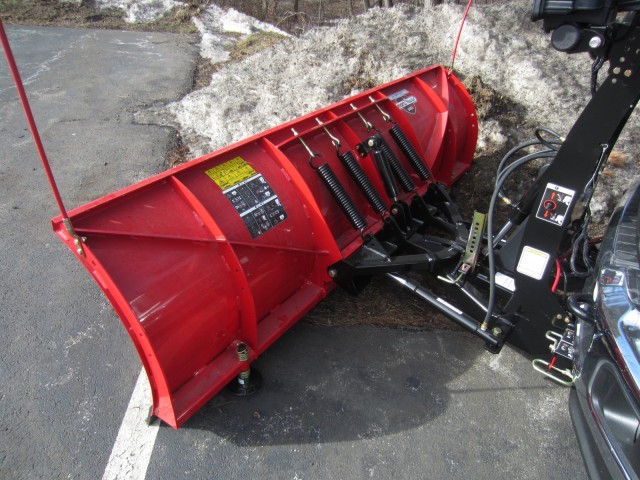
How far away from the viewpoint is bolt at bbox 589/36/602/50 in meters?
2.09

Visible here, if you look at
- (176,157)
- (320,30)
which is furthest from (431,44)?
(176,157)

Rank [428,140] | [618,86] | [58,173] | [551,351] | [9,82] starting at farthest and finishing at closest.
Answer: [9,82] → [58,173] → [428,140] → [551,351] → [618,86]

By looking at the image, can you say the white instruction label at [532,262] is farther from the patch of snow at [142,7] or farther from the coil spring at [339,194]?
the patch of snow at [142,7]

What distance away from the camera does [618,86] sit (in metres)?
2.22

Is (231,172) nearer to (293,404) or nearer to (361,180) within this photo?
(361,180)

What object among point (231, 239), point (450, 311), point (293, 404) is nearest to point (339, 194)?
point (231, 239)

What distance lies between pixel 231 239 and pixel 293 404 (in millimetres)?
1086

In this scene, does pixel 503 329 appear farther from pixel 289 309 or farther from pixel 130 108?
pixel 130 108

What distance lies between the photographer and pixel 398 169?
347 cm

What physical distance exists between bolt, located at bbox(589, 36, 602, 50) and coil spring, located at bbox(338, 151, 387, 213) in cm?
153

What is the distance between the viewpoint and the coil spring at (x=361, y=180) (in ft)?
10.7

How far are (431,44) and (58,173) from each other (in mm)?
5485

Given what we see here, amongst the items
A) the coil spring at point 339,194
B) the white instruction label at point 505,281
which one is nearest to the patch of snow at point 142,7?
the coil spring at point 339,194

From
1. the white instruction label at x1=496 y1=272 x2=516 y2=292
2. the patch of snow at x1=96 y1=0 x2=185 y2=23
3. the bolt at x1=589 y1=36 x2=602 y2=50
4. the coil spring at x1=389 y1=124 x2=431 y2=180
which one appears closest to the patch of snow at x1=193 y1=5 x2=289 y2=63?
the patch of snow at x1=96 y1=0 x2=185 y2=23
